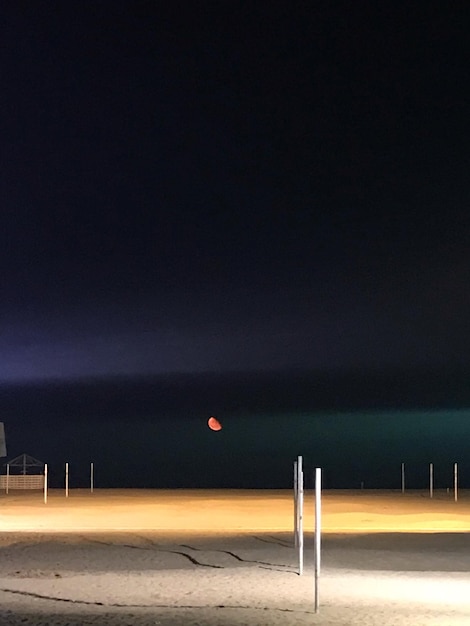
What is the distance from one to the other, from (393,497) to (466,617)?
25.5 m

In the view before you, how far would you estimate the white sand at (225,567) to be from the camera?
12203mm

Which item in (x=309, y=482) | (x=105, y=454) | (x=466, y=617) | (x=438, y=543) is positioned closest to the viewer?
(x=466, y=617)

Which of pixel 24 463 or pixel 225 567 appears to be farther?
pixel 24 463

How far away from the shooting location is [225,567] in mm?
16703

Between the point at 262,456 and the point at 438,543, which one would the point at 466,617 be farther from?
the point at 262,456

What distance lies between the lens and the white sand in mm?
12203

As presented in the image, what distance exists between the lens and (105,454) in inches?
2749

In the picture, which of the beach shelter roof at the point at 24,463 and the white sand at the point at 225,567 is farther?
the beach shelter roof at the point at 24,463

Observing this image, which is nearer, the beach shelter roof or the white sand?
the white sand

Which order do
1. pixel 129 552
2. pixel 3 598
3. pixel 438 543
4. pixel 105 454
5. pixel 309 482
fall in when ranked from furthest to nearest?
1. pixel 105 454
2. pixel 309 482
3. pixel 438 543
4. pixel 129 552
5. pixel 3 598

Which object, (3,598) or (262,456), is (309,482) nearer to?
(262,456)

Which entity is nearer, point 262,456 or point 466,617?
point 466,617

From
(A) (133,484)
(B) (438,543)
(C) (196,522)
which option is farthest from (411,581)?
(A) (133,484)

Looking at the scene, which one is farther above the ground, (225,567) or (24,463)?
(225,567)
